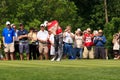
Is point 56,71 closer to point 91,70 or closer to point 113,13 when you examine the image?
point 91,70

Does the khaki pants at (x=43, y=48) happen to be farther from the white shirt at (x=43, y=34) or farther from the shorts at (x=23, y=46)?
the shorts at (x=23, y=46)

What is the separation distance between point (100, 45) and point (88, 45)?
0.61 metres

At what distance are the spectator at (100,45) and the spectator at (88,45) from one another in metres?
0.25

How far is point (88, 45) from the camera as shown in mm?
26391

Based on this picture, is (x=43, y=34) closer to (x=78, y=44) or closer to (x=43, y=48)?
(x=43, y=48)

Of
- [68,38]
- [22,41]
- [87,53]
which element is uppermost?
[68,38]

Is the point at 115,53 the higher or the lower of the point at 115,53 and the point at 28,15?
the lower

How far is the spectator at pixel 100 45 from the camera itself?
26219 millimetres

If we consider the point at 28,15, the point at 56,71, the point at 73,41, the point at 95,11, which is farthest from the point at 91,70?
the point at 95,11

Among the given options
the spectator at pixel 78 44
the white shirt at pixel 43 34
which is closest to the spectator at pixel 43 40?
the white shirt at pixel 43 34

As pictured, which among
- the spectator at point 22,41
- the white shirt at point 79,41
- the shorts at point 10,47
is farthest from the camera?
the white shirt at point 79,41

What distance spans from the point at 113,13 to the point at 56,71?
43.7 metres

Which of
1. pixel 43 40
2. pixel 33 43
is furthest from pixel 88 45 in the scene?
pixel 33 43

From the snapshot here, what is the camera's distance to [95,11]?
58.4 meters
